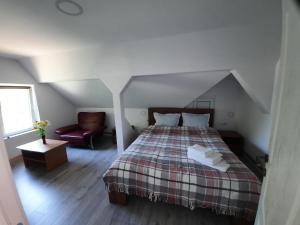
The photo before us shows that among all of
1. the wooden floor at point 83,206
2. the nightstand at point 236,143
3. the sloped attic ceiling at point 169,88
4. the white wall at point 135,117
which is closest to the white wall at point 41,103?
the wooden floor at point 83,206

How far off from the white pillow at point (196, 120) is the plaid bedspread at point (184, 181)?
44.3 inches

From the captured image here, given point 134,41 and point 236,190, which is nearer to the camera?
point 236,190

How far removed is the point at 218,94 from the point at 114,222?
3.08 m

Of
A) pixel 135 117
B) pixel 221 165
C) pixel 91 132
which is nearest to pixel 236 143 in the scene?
pixel 221 165

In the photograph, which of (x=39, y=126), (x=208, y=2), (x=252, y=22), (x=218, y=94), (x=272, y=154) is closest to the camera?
(x=272, y=154)

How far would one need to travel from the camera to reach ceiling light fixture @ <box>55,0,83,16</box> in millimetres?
1149

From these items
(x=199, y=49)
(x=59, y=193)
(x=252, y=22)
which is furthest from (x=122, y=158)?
(x=252, y=22)

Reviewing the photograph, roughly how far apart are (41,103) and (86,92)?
3.65 ft

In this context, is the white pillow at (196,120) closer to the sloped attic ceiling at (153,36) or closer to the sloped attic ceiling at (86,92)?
the sloped attic ceiling at (153,36)

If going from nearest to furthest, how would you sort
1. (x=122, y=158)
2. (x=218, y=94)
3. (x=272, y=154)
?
(x=272, y=154)
(x=122, y=158)
(x=218, y=94)

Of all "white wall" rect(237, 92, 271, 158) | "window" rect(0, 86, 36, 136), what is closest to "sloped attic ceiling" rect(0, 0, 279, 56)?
"window" rect(0, 86, 36, 136)

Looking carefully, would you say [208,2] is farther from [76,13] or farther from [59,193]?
[59,193]

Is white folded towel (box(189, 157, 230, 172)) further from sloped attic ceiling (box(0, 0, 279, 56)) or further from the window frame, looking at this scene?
the window frame

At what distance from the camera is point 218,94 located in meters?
3.16
